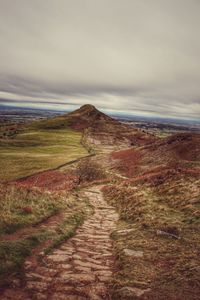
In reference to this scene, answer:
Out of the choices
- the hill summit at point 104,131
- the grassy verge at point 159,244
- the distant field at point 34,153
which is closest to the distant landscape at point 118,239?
the grassy verge at point 159,244

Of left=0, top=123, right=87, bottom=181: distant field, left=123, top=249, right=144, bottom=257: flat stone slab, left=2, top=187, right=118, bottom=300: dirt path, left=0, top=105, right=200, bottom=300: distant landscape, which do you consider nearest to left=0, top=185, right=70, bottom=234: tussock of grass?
left=0, top=105, right=200, bottom=300: distant landscape

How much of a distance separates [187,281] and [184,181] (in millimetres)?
14314

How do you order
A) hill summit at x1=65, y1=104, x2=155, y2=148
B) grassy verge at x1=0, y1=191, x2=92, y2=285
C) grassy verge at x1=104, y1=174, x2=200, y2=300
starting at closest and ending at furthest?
grassy verge at x1=104, y1=174, x2=200, y2=300 → grassy verge at x1=0, y1=191, x2=92, y2=285 → hill summit at x1=65, y1=104, x2=155, y2=148

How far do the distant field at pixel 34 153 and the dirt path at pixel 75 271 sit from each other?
35.8 metres

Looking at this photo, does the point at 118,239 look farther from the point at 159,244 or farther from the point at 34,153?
the point at 34,153

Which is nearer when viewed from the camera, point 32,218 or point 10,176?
point 32,218

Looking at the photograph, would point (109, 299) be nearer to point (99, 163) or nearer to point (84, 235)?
point (84, 235)

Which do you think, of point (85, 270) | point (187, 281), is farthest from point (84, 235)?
point (187, 281)

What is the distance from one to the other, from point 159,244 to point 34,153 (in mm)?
66293

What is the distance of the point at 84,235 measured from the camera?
12984 millimetres

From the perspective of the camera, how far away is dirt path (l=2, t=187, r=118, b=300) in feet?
24.8

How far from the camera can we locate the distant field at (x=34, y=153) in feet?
172

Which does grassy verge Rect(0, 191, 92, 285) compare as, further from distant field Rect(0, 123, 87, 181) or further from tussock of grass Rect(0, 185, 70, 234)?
distant field Rect(0, 123, 87, 181)

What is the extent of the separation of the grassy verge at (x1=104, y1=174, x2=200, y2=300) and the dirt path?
18.7 inches
